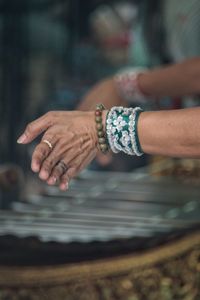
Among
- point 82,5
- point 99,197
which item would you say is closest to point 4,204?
point 99,197

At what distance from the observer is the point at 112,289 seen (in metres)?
1.52

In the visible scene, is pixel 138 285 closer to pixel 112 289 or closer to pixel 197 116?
pixel 112 289

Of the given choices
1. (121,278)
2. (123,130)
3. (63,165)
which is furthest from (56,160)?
(121,278)

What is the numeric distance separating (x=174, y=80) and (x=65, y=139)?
23.2 inches

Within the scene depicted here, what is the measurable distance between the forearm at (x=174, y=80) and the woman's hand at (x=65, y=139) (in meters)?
0.51

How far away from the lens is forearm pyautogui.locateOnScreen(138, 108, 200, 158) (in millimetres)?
1045

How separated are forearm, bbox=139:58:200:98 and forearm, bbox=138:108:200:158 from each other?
0.50 metres

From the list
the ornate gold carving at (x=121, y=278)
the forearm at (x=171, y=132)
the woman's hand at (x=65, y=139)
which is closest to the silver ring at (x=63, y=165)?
the woman's hand at (x=65, y=139)

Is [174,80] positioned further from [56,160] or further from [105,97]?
[56,160]

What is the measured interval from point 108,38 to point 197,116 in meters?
1.16

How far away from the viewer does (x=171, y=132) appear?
106cm

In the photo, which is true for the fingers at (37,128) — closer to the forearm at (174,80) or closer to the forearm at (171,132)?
the forearm at (171,132)

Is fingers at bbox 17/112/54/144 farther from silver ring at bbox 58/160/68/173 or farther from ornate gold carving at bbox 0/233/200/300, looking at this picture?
ornate gold carving at bbox 0/233/200/300

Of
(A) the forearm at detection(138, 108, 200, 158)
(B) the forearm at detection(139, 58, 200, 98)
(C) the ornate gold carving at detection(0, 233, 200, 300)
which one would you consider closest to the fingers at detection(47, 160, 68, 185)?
(A) the forearm at detection(138, 108, 200, 158)
